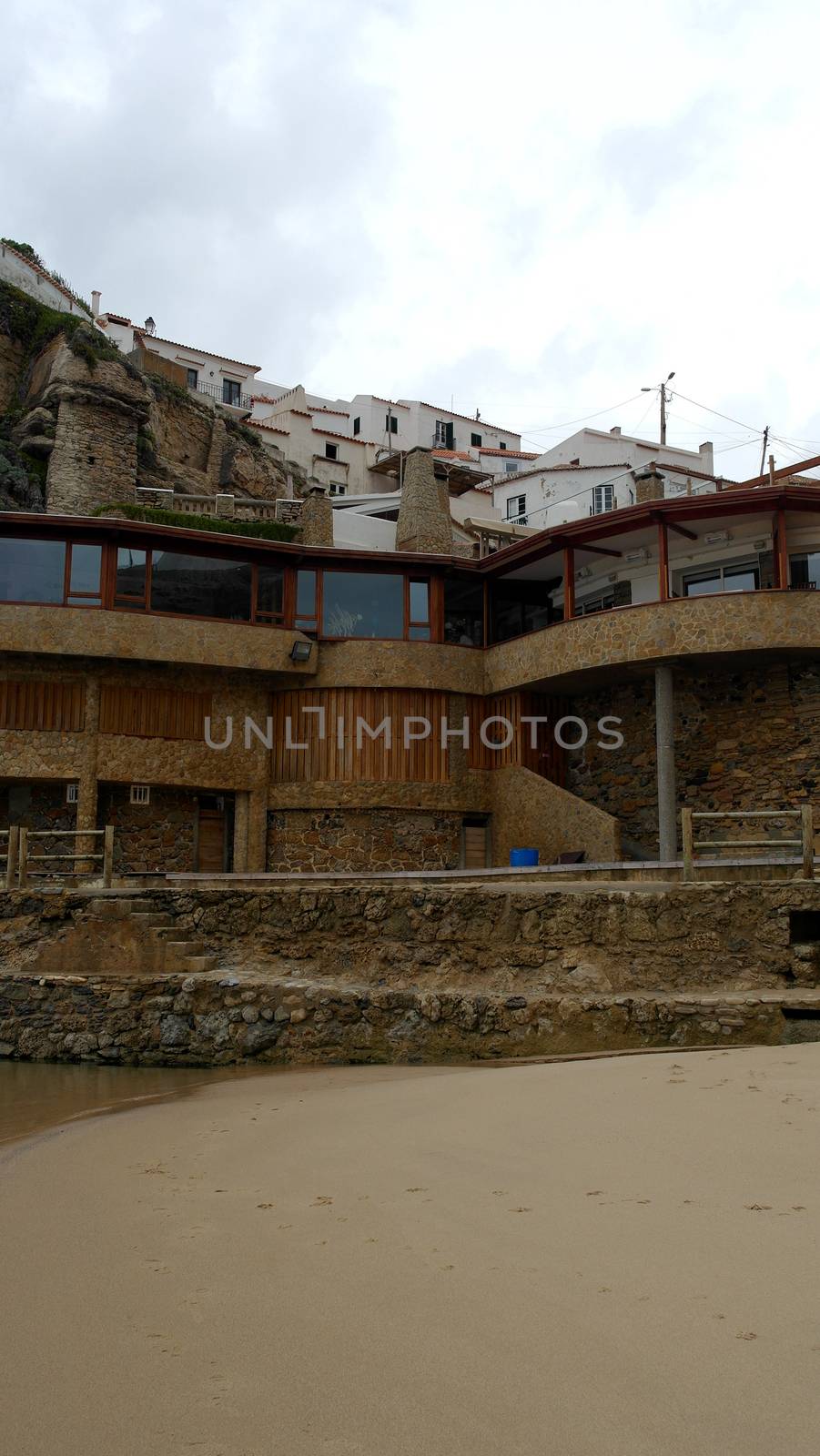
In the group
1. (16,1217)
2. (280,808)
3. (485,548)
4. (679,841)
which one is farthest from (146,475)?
(16,1217)

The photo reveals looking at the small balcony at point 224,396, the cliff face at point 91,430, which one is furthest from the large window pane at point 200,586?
the small balcony at point 224,396

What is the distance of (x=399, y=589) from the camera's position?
25.5 metres

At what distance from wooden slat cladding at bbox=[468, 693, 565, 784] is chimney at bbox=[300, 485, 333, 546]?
726 cm

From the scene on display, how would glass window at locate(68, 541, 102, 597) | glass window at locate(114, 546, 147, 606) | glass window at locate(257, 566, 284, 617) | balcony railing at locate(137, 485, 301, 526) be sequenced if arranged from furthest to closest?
balcony railing at locate(137, 485, 301, 526), glass window at locate(257, 566, 284, 617), glass window at locate(114, 546, 147, 606), glass window at locate(68, 541, 102, 597)

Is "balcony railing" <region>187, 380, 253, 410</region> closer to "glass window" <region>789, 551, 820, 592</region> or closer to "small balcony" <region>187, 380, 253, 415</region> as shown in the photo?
"small balcony" <region>187, 380, 253, 415</region>

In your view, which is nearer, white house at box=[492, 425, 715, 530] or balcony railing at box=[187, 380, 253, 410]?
white house at box=[492, 425, 715, 530]

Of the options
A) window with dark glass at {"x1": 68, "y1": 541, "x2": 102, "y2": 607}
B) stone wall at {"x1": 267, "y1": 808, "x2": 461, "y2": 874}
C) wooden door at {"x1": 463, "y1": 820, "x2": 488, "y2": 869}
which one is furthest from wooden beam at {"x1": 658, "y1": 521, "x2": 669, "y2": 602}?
window with dark glass at {"x1": 68, "y1": 541, "x2": 102, "y2": 607}

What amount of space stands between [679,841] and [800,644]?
4699 millimetres

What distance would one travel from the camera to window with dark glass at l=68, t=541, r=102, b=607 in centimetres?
2347

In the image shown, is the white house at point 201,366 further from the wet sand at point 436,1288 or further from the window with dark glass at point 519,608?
the wet sand at point 436,1288

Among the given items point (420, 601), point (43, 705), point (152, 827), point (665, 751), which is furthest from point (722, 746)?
point (43, 705)

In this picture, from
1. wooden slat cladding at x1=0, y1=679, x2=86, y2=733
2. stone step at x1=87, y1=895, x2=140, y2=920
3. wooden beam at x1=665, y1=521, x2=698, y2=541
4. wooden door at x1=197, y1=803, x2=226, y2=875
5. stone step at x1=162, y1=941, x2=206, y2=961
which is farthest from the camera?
wooden door at x1=197, y1=803, x2=226, y2=875

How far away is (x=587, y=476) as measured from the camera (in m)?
50.5

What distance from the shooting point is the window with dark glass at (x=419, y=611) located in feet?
83.1
